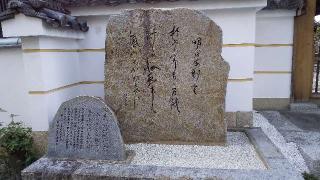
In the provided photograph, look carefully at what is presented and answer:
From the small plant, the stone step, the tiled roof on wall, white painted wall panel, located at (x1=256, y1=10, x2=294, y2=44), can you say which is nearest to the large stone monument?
the small plant

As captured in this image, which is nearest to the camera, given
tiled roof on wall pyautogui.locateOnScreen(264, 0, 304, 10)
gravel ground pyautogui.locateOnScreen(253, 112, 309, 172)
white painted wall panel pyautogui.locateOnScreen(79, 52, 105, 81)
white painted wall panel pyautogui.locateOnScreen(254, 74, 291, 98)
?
gravel ground pyautogui.locateOnScreen(253, 112, 309, 172)

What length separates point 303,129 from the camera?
646 cm

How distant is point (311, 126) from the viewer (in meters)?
6.69

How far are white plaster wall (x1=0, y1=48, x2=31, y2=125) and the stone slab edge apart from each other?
1.63 metres

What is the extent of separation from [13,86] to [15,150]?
4.17 feet

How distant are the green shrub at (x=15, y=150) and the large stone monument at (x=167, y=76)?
1619 millimetres

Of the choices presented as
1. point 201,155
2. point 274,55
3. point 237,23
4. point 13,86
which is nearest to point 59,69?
point 13,86

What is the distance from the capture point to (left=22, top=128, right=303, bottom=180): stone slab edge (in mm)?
3771

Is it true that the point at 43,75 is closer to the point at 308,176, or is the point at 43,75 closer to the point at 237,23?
the point at 237,23

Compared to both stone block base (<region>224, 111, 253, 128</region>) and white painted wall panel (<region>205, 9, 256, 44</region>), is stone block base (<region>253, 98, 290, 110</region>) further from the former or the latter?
white painted wall panel (<region>205, 9, 256, 44</region>)

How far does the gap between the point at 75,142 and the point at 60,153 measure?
0.32 meters

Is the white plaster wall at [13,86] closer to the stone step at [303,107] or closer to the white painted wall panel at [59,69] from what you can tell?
the white painted wall panel at [59,69]

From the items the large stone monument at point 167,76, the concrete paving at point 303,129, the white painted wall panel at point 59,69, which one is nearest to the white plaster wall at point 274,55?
the concrete paving at point 303,129

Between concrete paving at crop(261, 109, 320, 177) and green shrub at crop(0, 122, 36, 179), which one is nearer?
concrete paving at crop(261, 109, 320, 177)
